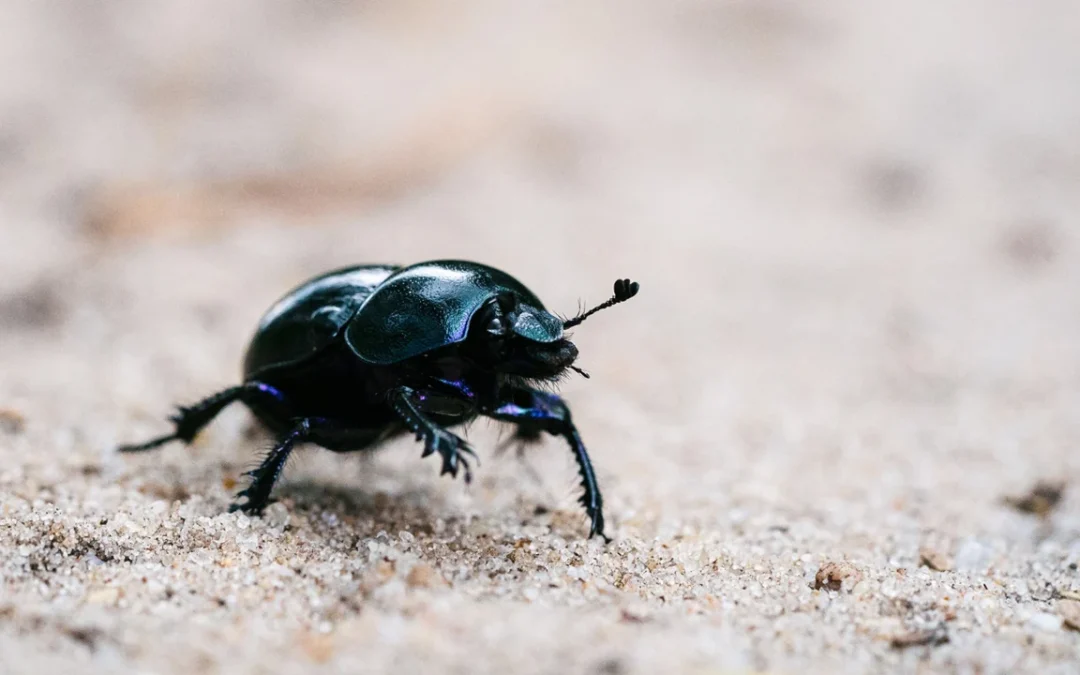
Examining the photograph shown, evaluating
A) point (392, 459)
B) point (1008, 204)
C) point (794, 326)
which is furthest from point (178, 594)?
point (1008, 204)

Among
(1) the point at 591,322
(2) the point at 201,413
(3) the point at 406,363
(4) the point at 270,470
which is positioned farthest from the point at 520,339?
(1) the point at 591,322

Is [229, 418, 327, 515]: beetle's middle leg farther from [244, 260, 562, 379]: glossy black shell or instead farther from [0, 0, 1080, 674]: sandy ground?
[244, 260, 562, 379]: glossy black shell

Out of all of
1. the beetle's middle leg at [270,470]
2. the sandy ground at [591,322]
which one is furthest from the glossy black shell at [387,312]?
the sandy ground at [591,322]

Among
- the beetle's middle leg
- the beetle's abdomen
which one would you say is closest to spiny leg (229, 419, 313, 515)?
the beetle's middle leg

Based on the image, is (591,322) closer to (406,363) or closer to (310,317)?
(310,317)

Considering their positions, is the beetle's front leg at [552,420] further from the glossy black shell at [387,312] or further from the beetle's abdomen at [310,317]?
the beetle's abdomen at [310,317]

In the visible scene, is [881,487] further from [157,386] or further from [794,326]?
[157,386]

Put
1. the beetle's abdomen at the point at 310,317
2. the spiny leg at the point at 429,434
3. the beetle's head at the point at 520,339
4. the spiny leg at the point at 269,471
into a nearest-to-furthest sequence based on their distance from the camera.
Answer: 1. the spiny leg at the point at 429,434
2. the beetle's head at the point at 520,339
3. the spiny leg at the point at 269,471
4. the beetle's abdomen at the point at 310,317
